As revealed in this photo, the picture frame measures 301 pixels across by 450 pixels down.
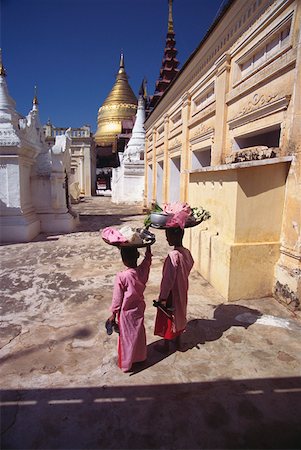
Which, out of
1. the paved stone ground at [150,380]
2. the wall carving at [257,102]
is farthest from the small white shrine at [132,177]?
the paved stone ground at [150,380]

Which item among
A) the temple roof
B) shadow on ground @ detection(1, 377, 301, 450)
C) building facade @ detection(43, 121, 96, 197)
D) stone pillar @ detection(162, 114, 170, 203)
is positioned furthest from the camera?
building facade @ detection(43, 121, 96, 197)

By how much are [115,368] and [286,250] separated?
293 cm

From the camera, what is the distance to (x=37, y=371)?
2723 millimetres

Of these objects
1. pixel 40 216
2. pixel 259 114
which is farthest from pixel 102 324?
pixel 40 216

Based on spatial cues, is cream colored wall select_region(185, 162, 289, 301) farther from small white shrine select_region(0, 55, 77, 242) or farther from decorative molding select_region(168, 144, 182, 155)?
decorative molding select_region(168, 144, 182, 155)

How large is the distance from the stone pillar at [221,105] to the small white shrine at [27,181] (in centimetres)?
536

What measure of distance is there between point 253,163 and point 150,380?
9.64ft

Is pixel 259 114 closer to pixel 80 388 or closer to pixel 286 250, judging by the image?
pixel 286 250

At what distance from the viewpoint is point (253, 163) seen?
3777 millimetres

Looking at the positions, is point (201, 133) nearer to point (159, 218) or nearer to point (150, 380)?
point (159, 218)

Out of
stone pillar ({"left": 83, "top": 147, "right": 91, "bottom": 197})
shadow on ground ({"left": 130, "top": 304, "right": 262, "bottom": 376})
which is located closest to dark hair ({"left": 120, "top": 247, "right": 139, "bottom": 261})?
shadow on ground ({"left": 130, "top": 304, "right": 262, "bottom": 376})

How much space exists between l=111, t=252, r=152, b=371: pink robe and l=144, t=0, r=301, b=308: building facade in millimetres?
1946

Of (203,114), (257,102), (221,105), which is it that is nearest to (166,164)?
(203,114)

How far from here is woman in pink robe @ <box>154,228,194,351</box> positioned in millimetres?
2857
